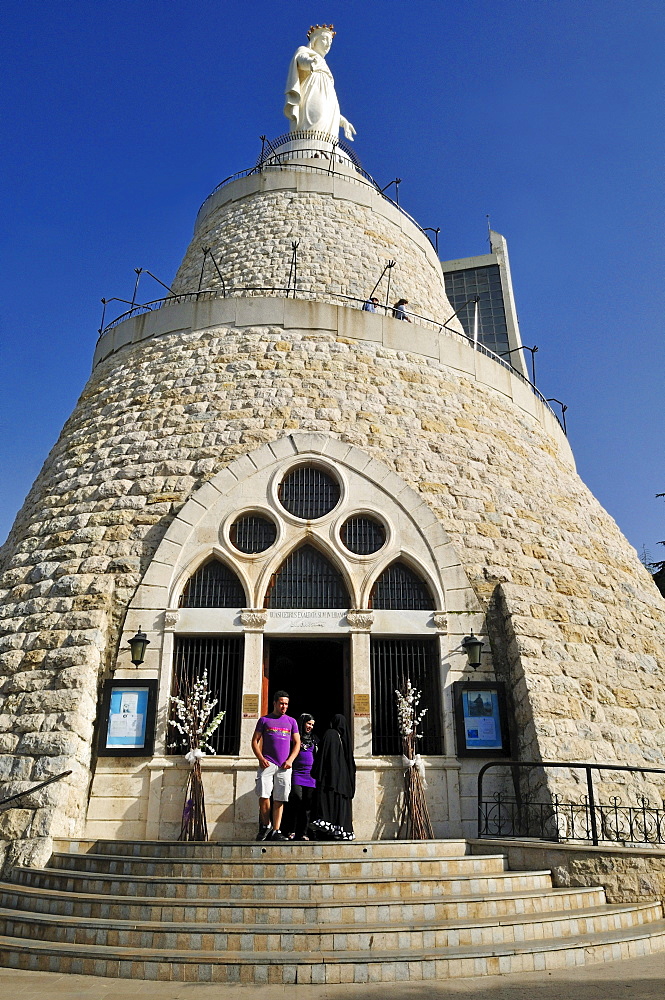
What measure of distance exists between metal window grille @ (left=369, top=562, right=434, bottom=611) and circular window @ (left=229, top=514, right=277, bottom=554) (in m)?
1.66

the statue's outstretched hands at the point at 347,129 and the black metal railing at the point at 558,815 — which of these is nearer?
the black metal railing at the point at 558,815

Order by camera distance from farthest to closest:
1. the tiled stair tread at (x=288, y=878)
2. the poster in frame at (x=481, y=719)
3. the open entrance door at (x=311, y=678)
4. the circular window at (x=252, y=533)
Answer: the open entrance door at (x=311, y=678) → the circular window at (x=252, y=533) → the poster in frame at (x=481, y=719) → the tiled stair tread at (x=288, y=878)

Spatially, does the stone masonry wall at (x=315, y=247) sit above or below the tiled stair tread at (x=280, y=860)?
above

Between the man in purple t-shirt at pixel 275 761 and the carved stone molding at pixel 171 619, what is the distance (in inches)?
86.1

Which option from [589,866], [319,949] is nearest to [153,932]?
[319,949]

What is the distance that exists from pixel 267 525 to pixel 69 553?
2815mm

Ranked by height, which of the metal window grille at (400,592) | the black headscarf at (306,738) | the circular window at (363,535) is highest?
the circular window at (363,535)

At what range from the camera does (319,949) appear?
547 centimetres

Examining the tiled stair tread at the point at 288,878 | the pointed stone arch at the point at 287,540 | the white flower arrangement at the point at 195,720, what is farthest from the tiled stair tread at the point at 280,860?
the pointed stone arch at the point at 287,540

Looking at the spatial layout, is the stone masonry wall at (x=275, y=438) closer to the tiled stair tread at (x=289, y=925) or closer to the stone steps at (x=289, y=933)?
the tiled stair tread at (x=289, y=925)

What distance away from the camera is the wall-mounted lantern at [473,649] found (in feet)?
30.5

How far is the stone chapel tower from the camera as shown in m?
8.80

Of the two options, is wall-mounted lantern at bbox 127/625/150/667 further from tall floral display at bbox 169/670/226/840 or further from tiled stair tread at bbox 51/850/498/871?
tiled stair tread at bbox 51/850/498/871

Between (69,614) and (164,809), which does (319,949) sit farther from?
(69,614)
